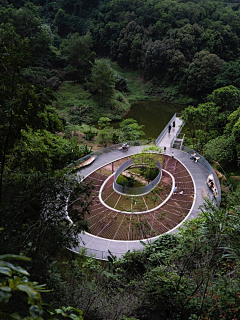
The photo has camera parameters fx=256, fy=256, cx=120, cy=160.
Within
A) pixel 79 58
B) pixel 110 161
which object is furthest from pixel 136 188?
pixel 79 58

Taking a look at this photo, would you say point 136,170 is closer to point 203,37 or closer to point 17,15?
point 17,15

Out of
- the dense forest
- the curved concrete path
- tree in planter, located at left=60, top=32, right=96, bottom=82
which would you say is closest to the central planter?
the curved concrete path

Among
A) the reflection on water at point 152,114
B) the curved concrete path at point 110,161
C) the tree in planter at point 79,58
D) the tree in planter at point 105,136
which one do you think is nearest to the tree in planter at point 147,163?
the curved concrete path at point 110,161

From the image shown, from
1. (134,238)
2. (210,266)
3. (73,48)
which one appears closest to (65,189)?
(210,266)

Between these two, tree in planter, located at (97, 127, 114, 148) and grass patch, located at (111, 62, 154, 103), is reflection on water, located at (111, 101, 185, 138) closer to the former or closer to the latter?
grass patch, located at (111, 62, 154, 103)

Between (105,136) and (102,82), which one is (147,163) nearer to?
(105,136)

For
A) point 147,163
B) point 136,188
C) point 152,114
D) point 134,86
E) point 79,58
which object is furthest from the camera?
point 134,86

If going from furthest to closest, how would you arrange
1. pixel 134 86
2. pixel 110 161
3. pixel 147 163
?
pixel 134 86 → pixel 110 161 → pixel 147 163

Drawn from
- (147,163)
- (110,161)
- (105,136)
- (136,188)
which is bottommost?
(136,188)
